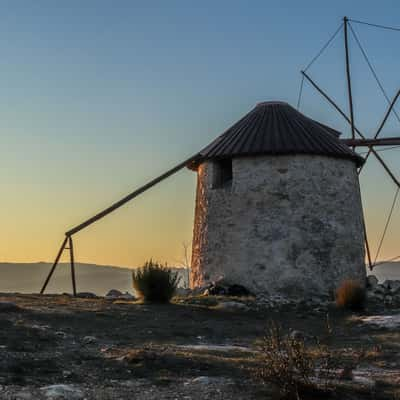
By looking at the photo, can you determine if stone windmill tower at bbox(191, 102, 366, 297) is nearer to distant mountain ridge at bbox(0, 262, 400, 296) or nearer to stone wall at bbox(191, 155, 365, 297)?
stone wall at bbox(191, 155, 365, 297)

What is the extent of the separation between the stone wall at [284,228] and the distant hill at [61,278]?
71549 mm

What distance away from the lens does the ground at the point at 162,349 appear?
21.9 ft

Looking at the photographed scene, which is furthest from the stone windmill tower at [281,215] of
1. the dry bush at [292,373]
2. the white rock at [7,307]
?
the dry bush at [292,373]

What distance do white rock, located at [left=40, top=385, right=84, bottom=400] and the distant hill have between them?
8268 cm

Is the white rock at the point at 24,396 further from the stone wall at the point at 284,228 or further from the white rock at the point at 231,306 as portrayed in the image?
the stone wall at the point at 284,228

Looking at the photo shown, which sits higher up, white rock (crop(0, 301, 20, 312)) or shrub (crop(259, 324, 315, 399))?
white rock (crop(0, 301, 20, 312))

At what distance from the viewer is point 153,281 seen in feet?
50.8

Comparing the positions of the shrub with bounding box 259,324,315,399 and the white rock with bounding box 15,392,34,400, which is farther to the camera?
the shrub with bounding box 259,324,315,399

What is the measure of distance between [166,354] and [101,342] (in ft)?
5.88

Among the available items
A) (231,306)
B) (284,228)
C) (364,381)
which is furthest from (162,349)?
(284,228)

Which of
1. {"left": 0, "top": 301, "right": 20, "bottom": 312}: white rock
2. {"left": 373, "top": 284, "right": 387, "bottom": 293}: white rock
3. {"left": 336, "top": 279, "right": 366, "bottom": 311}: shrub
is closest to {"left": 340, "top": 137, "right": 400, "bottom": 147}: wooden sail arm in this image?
{"left": 373, "top": 284, "right": 387, "bottom": 293}: white rock

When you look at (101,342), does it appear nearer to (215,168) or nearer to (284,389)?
(284,389)

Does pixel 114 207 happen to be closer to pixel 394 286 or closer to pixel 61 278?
pixel 394 286

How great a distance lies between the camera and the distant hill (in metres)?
94.7
